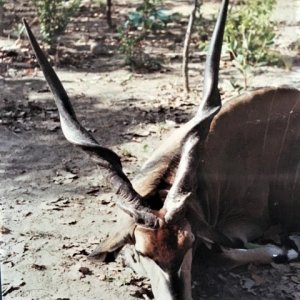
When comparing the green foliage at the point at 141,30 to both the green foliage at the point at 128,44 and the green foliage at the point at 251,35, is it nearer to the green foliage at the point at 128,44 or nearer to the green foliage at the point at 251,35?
the green foliage at the point at 128,44

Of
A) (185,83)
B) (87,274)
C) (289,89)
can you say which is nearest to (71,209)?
(87,274)

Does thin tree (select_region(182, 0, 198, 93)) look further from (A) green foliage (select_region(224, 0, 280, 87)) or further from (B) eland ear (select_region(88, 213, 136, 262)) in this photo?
(B) eland ear (select_region(88, 213, 136, 262))

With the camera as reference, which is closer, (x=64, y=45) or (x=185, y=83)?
(x=185, y=83)

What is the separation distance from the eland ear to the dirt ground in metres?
0.05

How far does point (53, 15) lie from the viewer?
5684 millimetres

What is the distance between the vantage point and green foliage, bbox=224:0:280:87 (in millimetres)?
5039

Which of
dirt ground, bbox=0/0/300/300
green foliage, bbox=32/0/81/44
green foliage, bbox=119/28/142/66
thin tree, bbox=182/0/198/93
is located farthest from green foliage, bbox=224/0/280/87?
green foliage, bbox=32/0/81/44

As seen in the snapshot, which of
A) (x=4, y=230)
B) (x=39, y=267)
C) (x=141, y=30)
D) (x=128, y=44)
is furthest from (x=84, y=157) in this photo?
(x=141, y=30)

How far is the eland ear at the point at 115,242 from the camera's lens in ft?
8.89

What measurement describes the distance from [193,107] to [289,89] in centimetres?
108

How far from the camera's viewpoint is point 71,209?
350cm

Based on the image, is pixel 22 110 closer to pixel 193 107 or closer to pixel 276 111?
pixel 193 107

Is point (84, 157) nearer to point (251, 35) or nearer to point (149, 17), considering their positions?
point (251, 35)

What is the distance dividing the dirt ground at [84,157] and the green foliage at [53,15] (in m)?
0.09
